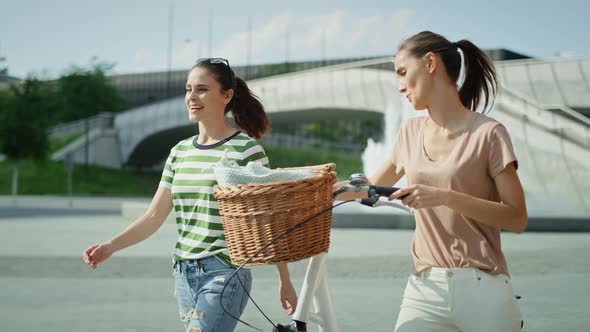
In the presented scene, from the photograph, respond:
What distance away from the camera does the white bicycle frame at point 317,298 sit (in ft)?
9.99

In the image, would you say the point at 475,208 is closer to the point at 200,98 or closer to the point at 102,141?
the point at 200,98

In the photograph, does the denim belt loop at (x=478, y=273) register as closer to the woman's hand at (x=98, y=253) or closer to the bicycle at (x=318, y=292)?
the bicycle at (x=318, y=292)

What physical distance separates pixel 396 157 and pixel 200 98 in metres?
0.96

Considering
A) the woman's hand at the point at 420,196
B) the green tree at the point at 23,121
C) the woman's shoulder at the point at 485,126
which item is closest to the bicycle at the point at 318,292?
the woman's hand at the point at 420,196

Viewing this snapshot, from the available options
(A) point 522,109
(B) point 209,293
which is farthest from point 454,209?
(A) point 522,109

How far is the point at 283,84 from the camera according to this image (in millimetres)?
46188

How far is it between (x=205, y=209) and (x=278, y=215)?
2.88 ft

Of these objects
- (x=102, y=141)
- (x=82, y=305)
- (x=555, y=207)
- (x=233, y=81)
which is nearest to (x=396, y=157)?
(x=233, y=81)

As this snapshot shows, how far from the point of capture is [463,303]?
287 cm

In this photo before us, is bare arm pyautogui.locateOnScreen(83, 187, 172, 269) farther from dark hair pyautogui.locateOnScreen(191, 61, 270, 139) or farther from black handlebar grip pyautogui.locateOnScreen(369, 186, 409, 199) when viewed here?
black handlebar grip pyautogui.locateOnScreen(369, 186, 409, 199)

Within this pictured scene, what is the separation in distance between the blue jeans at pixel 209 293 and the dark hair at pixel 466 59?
116cm

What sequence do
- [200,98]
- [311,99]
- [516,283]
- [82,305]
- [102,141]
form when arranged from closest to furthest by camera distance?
[200,98], [82,305], [516,283], [311,99], [102,141]

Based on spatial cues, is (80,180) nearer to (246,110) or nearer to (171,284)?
(171,284)

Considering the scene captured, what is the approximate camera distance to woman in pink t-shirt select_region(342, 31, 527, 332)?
2.80 metres
